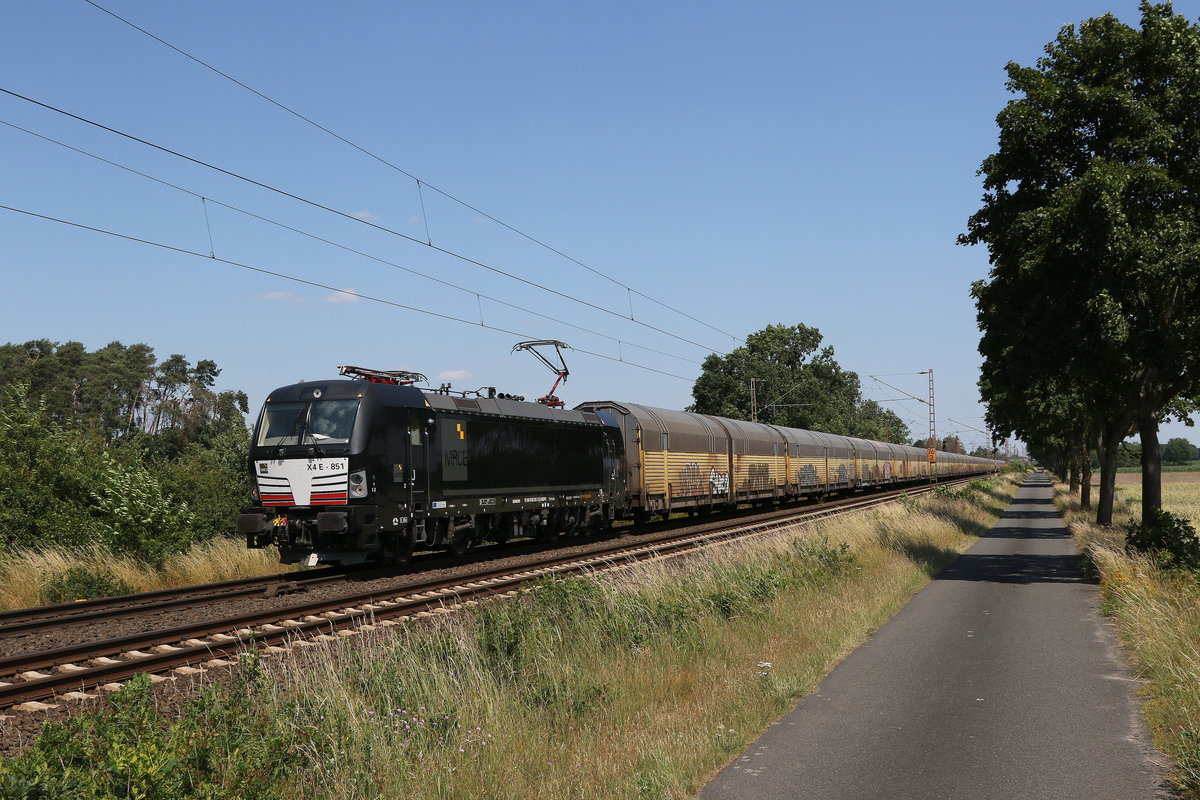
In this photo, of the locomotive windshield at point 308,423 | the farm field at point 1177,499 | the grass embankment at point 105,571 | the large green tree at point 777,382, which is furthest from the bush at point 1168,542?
the large green tree at point 777,382

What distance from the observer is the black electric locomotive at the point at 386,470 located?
16.8m

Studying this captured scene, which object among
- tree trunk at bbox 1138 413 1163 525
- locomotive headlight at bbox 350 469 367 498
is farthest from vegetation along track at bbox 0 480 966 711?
tree trunk at bbox 1138 413 1163 525

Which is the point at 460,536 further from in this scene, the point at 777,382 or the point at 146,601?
the point at 777,382

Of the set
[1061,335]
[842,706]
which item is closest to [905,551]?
[1061,335]

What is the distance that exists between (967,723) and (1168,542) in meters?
11.0

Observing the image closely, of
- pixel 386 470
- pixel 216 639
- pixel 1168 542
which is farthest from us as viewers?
pixel 386 470

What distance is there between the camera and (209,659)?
34.3 ft

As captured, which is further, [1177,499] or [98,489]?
[1177,499]

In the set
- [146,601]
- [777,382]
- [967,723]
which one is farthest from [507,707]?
[777,382]

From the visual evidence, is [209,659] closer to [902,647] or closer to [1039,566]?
[902,647]

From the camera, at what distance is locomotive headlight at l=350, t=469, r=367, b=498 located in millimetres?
16641

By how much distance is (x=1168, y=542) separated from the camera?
1623 cm

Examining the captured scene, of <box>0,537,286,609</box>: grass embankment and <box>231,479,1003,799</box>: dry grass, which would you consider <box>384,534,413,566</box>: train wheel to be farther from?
<box>231,479,1003,799</box>: dry grass

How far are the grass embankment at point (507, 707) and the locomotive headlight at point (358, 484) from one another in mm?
4465
